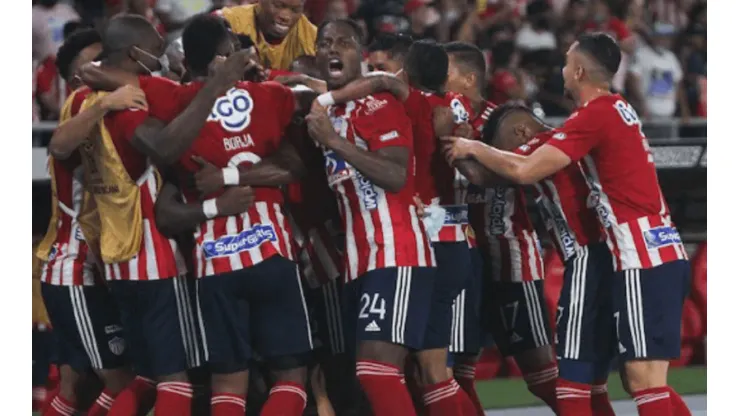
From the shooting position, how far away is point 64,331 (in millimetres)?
6555

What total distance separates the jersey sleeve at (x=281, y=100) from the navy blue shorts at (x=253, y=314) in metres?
0.62

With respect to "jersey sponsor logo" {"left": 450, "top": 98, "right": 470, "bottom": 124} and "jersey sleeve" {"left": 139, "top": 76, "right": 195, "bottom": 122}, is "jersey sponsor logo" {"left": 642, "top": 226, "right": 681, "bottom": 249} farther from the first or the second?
"jersey sleeve" {"left": 139, "top": 76, "right": 195, "bottom": 122}

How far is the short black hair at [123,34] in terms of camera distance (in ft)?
19.1

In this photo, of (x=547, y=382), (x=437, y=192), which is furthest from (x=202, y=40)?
(x=547, y=382)

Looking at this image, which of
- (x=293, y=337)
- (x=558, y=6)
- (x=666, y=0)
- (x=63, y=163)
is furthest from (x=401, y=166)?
(x=666, y=0)

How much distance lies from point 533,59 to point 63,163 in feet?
21.3

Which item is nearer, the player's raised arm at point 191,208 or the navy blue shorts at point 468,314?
the player's raised arm at point 191,208

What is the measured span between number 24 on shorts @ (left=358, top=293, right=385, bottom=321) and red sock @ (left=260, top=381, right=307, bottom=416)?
0.46m

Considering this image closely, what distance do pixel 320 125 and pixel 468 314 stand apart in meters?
1.47

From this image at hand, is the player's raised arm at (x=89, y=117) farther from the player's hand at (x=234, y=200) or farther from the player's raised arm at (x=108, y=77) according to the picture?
the player's hand at (x=234, y=200)

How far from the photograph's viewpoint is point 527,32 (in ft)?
40.5

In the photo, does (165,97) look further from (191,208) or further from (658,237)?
(658,237)

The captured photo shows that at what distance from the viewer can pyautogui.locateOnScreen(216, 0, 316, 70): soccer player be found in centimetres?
684

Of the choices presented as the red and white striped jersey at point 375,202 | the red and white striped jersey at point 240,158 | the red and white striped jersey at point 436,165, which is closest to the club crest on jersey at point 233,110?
the red and white striped jersey at point 240,158
